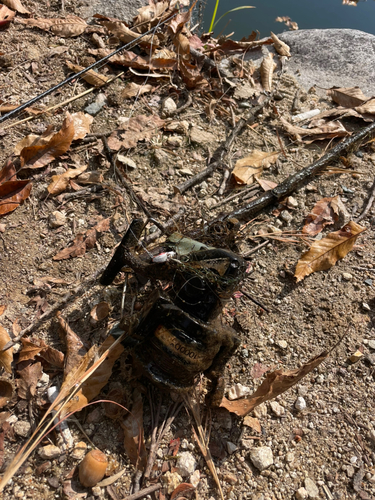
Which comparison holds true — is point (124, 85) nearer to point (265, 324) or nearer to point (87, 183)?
point (87, 183)

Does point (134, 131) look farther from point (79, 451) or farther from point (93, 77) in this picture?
point (79, 451)

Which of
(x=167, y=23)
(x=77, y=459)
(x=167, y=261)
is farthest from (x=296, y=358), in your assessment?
(x=167, y=23)

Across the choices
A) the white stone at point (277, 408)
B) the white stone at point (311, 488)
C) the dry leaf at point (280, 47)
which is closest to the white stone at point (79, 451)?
the white stone at point (277, 408)

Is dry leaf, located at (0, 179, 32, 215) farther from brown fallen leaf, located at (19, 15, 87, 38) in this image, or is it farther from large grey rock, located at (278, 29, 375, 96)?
large grey rock, located at (278, 29, 375, 96)

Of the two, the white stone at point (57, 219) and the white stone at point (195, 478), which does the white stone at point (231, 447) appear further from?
the white stone at point (57, 219)

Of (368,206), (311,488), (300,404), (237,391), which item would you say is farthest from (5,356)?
(368,206)

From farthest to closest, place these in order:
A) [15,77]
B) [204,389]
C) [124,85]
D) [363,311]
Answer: [124,85] < [15,77] < [363,311] < [204,389]
